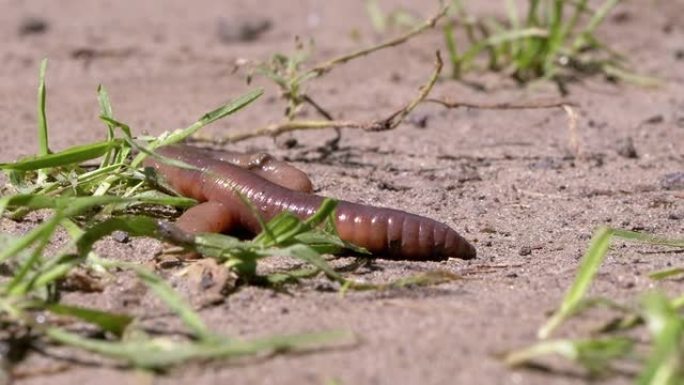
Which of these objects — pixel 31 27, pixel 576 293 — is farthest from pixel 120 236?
pixel 31 27

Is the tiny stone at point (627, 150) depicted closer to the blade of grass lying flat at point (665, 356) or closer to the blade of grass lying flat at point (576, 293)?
the blade of grass lying flat at point (576, 293)

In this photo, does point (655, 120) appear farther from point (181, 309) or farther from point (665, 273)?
point (181, 309)

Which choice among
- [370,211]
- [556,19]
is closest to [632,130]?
[556,19]

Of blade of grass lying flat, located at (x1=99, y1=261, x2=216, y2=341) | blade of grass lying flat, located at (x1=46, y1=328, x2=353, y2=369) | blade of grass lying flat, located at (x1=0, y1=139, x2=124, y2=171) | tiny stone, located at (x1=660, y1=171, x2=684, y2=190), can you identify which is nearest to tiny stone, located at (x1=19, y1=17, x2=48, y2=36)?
blade of grass lying flat, located at (x1=0, y1=139, x2=124, y2=171)

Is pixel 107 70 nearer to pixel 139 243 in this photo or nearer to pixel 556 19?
pixel 556 19

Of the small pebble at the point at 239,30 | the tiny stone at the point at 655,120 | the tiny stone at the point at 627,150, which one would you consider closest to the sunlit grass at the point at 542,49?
the tiny stone at the point at 655,120

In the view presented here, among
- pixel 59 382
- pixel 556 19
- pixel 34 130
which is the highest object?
pixel 556 19

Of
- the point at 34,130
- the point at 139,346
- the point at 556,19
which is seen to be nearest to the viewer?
the point at 139,346
